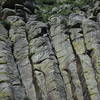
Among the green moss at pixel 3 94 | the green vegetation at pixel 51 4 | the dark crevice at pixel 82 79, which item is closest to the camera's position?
the green moss at pixel 3 94

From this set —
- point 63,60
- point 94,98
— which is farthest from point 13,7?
point 94,98

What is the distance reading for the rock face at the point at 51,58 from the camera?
25.3 meters

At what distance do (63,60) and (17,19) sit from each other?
8.21m

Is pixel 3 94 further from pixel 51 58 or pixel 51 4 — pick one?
pixel 51 4

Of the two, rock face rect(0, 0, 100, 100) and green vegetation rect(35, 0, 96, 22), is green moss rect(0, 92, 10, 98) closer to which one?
rock face rect(0, 0, 100, 100)

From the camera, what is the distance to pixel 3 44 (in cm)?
2842

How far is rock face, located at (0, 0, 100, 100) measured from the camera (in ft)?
83.0

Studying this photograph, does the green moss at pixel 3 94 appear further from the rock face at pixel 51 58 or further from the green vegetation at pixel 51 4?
the green vegetation at pixel 51 4

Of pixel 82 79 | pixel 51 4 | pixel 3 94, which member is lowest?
pixel 82 79

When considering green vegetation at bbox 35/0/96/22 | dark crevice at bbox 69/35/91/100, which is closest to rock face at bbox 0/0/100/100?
dark crevice at bbox 69/35/91/100

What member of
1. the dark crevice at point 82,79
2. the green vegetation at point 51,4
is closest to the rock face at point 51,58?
the dark crevice at point 82,79

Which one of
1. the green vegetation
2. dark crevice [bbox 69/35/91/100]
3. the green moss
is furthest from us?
the green vegetation

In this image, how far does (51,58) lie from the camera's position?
91.6ft

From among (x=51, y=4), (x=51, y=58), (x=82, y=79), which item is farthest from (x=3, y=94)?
(x=51, y=4)
